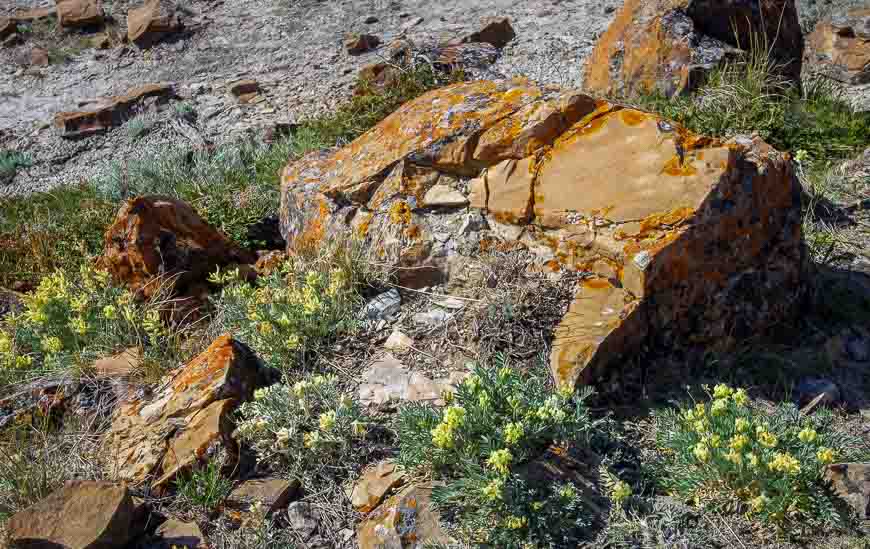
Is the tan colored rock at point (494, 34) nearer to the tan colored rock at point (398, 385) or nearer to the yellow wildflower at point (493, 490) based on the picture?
the tan colored rock at point (398, 385)

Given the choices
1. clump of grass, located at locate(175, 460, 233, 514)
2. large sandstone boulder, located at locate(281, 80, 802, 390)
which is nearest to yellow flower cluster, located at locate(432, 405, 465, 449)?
large sandstone boulder, located at locate(281, 80, 802, 390)

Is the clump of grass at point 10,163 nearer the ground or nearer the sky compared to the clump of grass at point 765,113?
nearer the ground

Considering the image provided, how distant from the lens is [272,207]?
20.5 feet

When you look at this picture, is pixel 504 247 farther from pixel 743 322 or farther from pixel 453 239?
pixel 743 322

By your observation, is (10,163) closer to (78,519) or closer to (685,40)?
(78,519)

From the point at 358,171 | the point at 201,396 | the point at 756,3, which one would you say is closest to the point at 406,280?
the point at 358,171

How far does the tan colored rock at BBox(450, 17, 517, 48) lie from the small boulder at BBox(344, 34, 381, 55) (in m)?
1.37

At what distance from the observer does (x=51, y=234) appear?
21.7 ft

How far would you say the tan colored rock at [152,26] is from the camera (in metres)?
11.3

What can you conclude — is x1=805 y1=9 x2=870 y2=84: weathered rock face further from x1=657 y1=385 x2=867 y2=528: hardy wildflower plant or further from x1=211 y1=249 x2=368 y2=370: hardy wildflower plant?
x1=211 y1=249 x2=368 y2=370: hardy wildflower plant

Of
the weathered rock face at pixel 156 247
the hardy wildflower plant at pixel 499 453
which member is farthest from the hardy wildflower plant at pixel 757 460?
the weathered rock face at pixel 156 247

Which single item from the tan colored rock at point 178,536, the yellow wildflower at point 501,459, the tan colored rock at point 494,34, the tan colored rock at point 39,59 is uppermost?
the tan colored rock at point 494,34

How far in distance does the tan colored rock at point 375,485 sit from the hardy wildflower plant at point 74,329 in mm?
1570

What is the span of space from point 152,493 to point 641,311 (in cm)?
238
